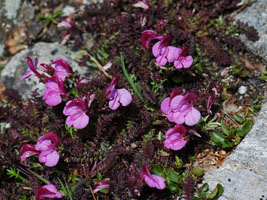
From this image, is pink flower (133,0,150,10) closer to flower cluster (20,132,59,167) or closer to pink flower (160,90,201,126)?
pink flower (160,90,201,126)

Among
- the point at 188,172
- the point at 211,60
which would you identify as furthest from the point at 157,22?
the point at 188,172

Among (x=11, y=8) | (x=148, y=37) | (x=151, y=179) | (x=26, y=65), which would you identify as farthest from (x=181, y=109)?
(x=11, y=8)

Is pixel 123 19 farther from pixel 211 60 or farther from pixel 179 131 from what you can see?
pixel 179 131

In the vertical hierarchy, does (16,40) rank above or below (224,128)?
below

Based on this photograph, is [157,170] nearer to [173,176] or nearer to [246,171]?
[173,176]

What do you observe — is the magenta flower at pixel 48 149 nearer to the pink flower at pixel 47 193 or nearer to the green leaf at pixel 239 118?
the pink flower at pixel 47 193

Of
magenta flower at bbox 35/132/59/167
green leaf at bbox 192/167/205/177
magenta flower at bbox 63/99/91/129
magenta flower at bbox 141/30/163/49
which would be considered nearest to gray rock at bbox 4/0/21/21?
magenta flower at bbox 141/30/163/49

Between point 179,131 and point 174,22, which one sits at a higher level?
point 174,22
